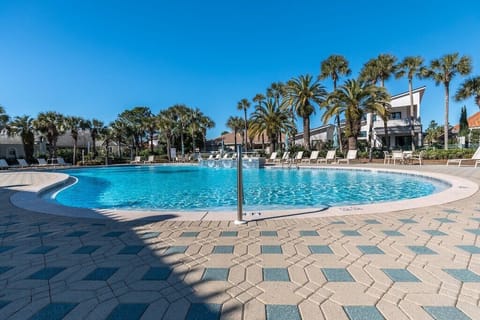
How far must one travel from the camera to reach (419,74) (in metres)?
23.0

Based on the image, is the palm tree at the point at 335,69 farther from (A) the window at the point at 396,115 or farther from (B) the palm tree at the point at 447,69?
(A) the window at the point at 396,115

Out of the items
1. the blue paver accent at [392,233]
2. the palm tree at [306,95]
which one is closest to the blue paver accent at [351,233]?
the blue paver accent at [392,233]

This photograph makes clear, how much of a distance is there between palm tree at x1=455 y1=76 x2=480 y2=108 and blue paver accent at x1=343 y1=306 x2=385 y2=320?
3088 centimetres

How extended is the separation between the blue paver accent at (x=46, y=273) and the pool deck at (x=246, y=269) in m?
0.02

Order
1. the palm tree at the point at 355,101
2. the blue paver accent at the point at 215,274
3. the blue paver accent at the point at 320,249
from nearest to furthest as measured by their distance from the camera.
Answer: the blue paver accent at the point at 215,274, the blue paver accent at the point at 320,249, the palm tree at the point at 355,101

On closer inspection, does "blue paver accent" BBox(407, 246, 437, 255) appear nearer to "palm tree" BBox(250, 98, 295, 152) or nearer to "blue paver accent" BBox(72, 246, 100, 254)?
"blue paver accent" BBox(72, 246, 100, 254)

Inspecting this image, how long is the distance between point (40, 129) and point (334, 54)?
3534 centimetres

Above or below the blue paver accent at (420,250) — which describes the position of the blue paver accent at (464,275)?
above

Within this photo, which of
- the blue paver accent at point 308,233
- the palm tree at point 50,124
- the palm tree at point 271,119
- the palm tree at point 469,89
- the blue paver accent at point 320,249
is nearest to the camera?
the blue paver accent at point 320,249

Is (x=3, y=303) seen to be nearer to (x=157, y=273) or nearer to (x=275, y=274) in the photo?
A: (x=157, y=273)

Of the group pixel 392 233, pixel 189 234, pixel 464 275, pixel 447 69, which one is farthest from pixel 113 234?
pixel 447 69

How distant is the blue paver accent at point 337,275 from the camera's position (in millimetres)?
2260

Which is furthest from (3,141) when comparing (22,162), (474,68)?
(474,68)

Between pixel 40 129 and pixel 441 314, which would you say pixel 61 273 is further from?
pixel 40 129
